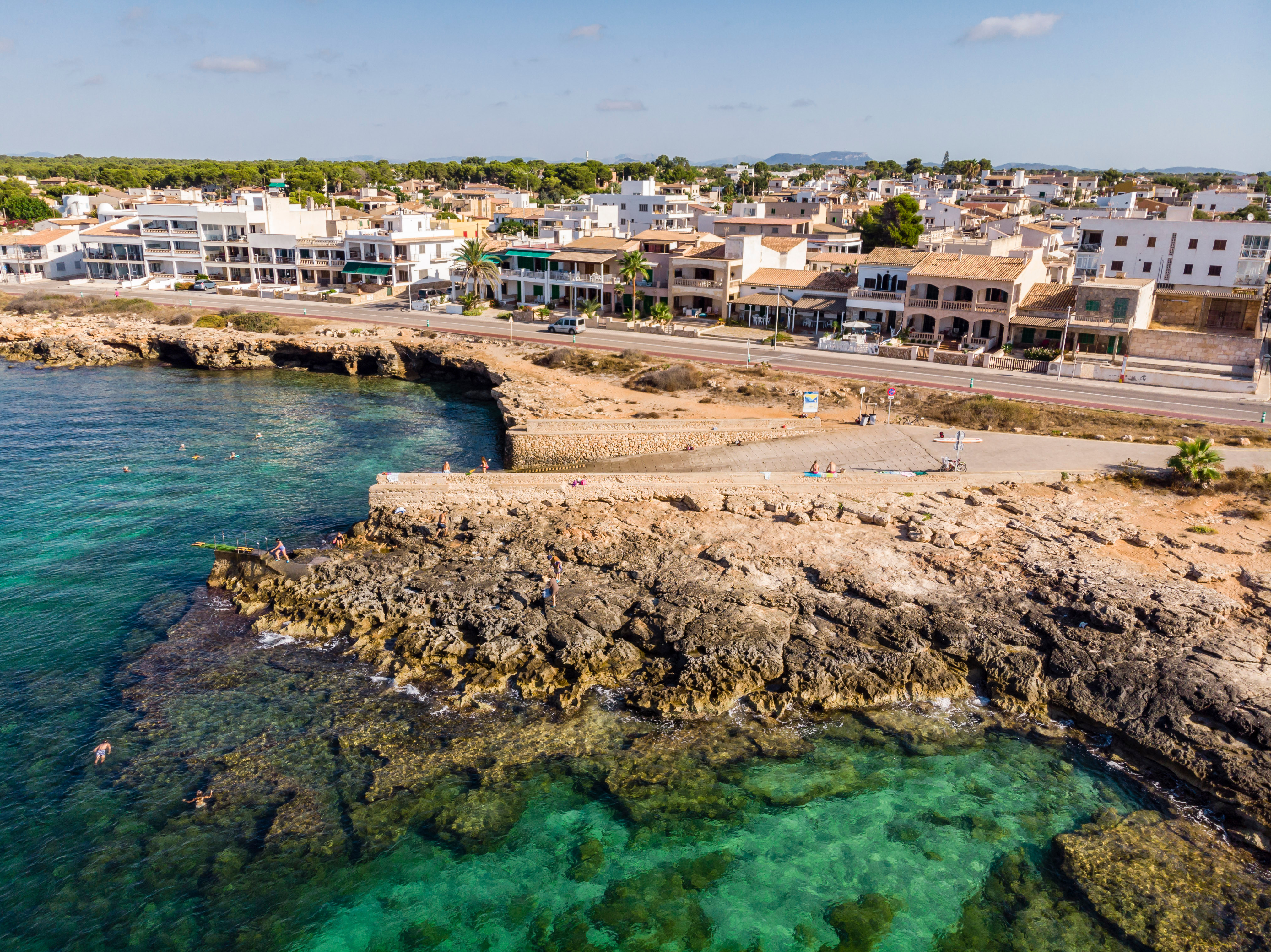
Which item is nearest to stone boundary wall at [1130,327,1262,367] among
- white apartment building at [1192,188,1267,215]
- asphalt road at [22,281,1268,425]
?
asphalt road at [22,281,1268,425]

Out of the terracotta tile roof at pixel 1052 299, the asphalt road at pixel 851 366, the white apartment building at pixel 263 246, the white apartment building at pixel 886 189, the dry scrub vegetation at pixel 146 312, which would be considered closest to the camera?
the asphalt road at pixel 851 366

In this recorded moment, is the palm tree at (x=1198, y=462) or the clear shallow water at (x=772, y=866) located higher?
the palm tree at (x=1198, y=462)

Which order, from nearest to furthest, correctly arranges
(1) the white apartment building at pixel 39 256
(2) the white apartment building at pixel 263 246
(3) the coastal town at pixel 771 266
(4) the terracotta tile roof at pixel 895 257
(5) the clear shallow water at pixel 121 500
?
(5) the clear shallow water at pixel 121 500, (3) the coastal town at pixel 771 266, (4) the terracotta tile roof at pixel 895 257, (2) the white apartment building at pixel 263 246, (1) the white apartment building at pixel 39 256

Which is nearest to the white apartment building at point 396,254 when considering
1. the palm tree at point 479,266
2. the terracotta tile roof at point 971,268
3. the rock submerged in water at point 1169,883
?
A: the palm tree at point 479,266

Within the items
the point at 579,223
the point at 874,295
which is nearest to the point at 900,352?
the point at 874,295

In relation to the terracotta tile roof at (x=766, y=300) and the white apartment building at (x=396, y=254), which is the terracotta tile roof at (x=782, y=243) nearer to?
the terracotta tile roof at (x=766, y=300)

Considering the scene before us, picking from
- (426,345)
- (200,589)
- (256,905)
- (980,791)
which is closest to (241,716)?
(256,905)

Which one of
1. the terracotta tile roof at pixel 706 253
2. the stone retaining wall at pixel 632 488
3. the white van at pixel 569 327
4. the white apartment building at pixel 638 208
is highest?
the white apartment building at pixel 638 208

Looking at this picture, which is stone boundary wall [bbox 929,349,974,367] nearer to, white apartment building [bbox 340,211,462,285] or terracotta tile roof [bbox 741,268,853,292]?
terracotta tile roof [bbox 741,268,853,292]
